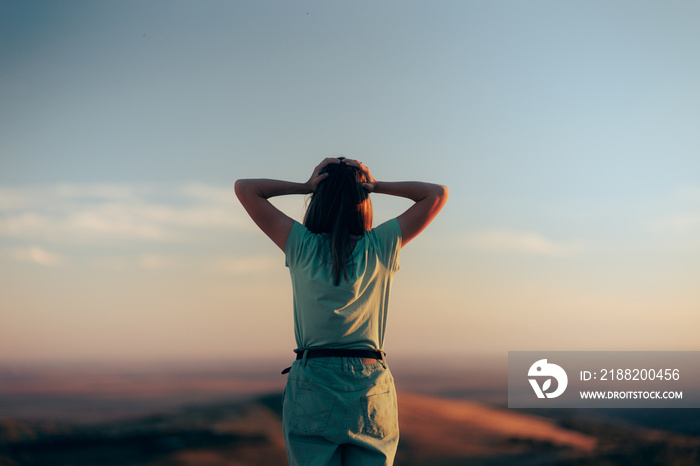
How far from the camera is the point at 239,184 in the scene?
2.25m

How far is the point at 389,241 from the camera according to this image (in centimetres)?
212

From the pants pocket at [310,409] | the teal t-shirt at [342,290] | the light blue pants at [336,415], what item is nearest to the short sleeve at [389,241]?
the teal t-shirt at [342,290]

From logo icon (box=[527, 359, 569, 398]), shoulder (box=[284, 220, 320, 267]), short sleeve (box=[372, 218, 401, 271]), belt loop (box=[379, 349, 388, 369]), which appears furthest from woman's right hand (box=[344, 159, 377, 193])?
logo icon (box=[527, 359, 569, 398])

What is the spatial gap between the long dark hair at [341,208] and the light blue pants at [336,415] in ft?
1.28

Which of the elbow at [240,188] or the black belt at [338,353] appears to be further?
the elbow at [240,188]

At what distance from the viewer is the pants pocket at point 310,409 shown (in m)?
1.91

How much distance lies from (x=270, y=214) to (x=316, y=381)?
63 centimetres

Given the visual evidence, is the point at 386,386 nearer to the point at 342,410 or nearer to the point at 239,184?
the point at 342,410

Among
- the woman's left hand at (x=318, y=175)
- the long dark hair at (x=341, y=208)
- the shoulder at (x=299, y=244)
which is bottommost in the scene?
the shoulder at (x=299, y=244)

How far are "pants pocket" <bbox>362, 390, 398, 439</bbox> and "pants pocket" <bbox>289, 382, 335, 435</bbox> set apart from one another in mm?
122

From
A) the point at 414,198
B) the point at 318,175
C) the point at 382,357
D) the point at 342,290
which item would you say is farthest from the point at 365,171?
the point at 382,357

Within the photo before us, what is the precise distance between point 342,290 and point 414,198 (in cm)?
62

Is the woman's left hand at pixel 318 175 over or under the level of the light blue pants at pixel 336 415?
over

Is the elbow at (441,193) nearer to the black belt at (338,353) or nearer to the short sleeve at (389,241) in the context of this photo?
the short sleeve at (389,241)
